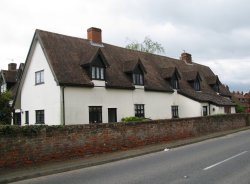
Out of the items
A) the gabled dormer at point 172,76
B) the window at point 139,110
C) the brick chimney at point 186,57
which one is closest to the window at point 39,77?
the window at point 139,110

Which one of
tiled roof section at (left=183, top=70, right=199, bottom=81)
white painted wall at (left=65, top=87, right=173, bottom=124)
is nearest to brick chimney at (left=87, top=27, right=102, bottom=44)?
white painted wall at (left=65, top=87, right=173, bottom=124)

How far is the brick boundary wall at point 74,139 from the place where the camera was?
13070mm

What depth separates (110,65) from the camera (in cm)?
2931

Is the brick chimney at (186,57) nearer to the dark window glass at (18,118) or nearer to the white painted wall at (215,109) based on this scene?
the white painted wall at (215,109)

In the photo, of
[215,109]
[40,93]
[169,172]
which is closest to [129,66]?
[40,93]

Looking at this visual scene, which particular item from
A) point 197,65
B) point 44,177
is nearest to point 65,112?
point 44,177

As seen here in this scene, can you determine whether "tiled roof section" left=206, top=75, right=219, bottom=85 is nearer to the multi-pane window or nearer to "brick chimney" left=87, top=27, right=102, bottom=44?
the multi-pane window

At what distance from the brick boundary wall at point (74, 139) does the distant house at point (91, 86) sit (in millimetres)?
5998

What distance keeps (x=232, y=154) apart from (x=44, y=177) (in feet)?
A: 26.4

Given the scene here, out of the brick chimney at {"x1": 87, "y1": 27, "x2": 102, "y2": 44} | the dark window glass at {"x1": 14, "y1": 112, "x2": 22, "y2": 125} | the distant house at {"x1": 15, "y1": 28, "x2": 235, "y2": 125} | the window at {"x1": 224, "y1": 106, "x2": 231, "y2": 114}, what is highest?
the brick chimney at {"x1": 87, "y1": 27, "x2": 102, "y2": 44}

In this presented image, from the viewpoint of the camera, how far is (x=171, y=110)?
3384 cm

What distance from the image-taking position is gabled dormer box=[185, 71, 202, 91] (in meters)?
38.4

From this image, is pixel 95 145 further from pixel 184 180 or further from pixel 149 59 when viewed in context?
pixel 149 59

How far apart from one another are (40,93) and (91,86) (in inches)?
149
